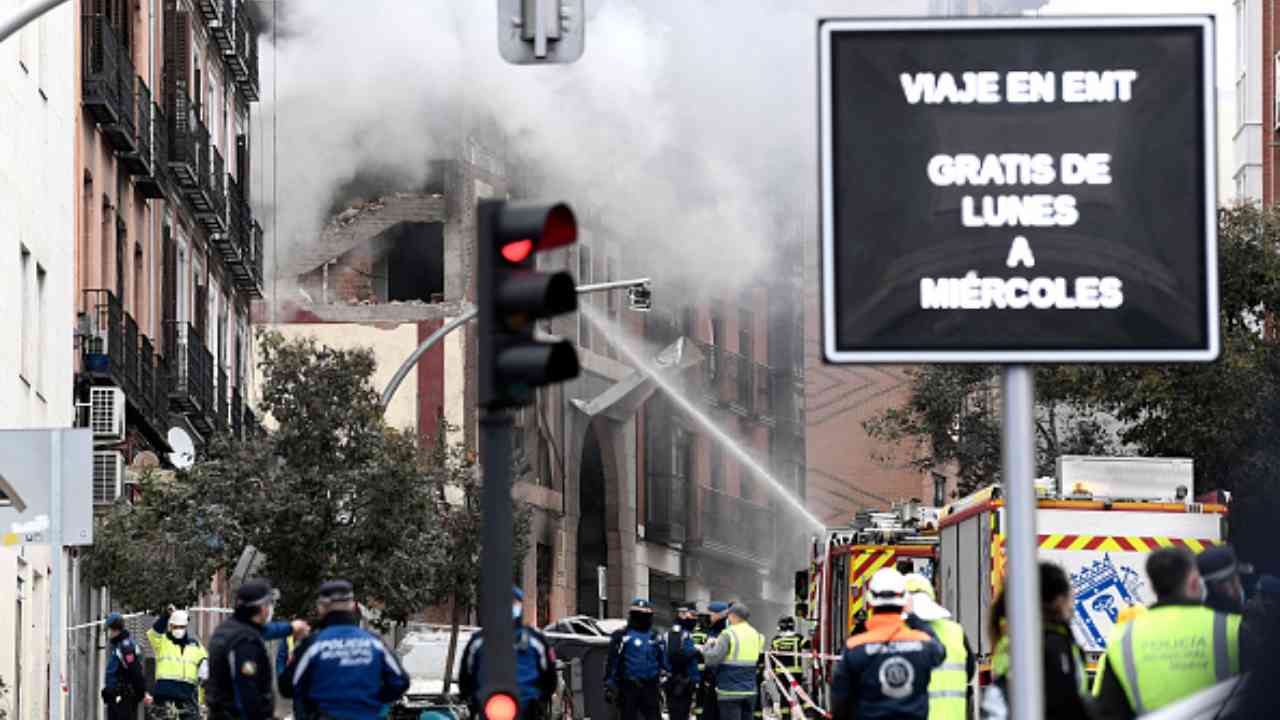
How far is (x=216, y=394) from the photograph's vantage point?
4531 centimetres

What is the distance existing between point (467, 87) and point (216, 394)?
76.2ft

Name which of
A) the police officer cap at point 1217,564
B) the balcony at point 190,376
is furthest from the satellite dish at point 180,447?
the police officer cap at point 1217,564

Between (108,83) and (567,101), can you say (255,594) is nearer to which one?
(108,83)

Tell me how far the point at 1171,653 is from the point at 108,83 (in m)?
26.6

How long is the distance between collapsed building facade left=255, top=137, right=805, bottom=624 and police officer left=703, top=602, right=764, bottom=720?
1395 inches

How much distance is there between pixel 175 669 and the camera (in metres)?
25.6

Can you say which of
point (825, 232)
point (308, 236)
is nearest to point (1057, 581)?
point (825, 232)

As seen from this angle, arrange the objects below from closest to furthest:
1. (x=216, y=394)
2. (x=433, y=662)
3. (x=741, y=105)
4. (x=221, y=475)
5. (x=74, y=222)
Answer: (x=221, y=475), (x=74, y=222), (x=433, y=662), (x=216, y=394), (x=741, y=105)

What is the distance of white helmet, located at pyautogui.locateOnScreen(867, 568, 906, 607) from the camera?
536 inches

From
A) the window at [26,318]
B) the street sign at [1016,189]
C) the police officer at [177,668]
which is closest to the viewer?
the street sign at [1016,189]

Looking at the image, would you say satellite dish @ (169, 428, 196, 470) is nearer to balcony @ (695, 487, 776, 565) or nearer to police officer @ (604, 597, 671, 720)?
police officer @ (604, 597, 671, 720)

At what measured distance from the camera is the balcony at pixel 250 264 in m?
49.5

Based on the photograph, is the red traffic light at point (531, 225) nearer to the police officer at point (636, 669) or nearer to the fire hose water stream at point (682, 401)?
the police officer at point (636, 669)

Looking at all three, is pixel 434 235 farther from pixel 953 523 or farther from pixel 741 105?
pixel 953 523
